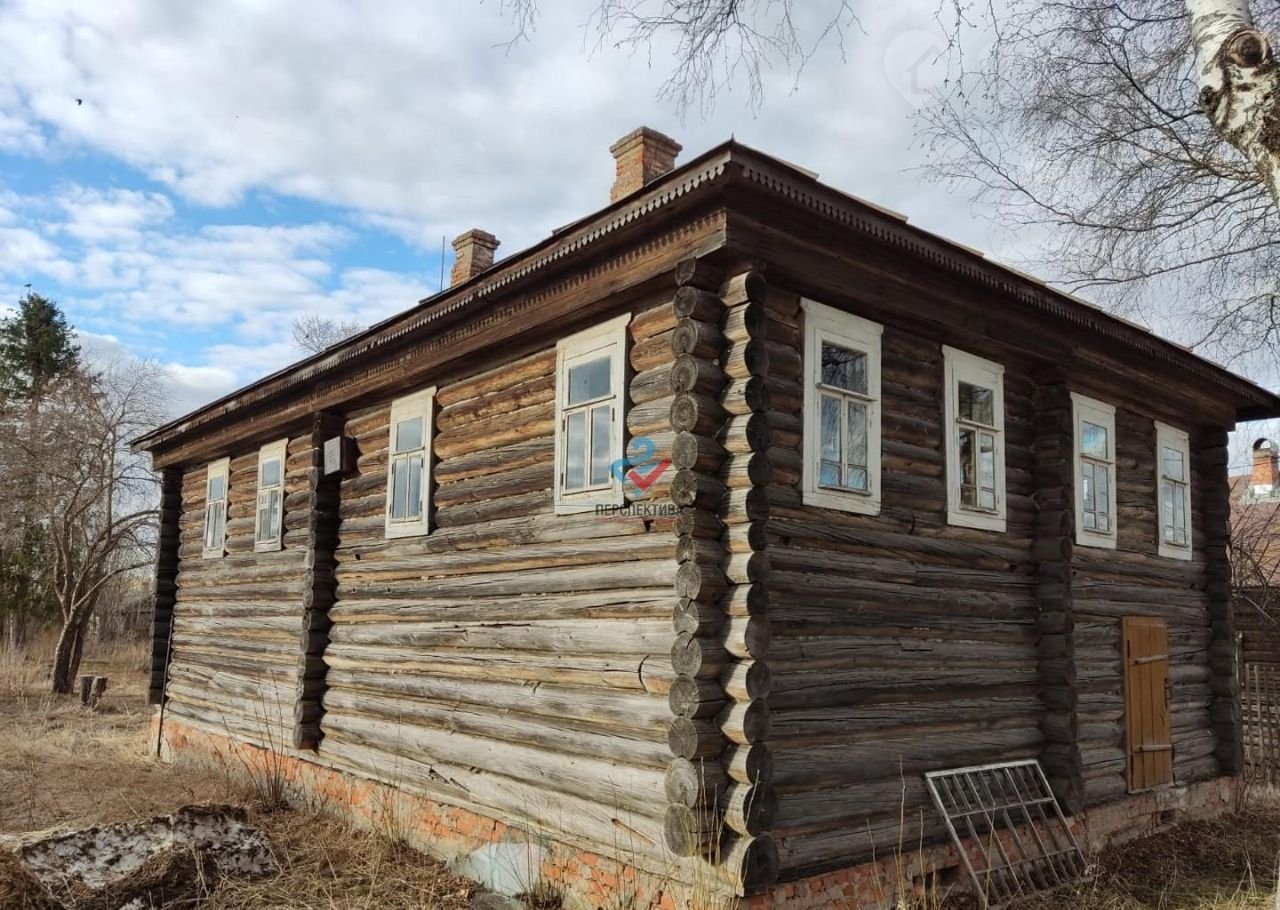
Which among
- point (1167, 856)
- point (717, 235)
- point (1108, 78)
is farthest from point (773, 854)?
point (1108, 78)

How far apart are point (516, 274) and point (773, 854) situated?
471 centimetres

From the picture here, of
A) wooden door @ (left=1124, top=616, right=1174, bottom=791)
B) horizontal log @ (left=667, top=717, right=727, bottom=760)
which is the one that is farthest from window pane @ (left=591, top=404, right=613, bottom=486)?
wooden door @ (left=1124, top=616, right=1174, bottom=791)

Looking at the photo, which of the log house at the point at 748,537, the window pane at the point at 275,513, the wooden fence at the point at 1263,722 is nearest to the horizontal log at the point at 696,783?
the log house at the point at 748,537

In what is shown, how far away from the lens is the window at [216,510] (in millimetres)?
13984

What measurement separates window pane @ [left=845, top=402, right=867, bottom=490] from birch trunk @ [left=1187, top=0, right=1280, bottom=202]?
293 centimetres

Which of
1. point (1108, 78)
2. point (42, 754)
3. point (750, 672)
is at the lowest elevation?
point (42, 754)

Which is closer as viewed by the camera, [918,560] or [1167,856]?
[918,560]

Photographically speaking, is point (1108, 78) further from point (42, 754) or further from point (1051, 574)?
point (42, 754)

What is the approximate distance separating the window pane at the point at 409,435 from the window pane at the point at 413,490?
0.14 metres

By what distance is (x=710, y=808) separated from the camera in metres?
6.11

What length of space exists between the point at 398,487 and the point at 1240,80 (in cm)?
789

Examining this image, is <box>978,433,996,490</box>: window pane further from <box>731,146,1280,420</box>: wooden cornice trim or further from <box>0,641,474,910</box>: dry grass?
<box>0,641,474,910</box>: dry grass

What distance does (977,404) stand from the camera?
8.65 m

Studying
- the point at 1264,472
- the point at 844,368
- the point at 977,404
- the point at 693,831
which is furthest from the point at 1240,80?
the point at 1264,472
